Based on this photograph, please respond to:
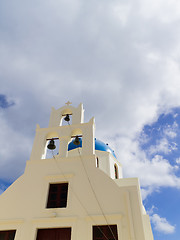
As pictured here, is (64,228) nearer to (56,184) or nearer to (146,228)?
(56,184)

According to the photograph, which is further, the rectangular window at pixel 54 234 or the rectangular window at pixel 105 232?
the rectangular window at pixel 54 234

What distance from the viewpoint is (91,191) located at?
29.2 feet

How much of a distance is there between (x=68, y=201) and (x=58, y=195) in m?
0.64

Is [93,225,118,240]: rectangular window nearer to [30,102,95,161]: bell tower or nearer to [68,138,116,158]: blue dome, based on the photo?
[30,102,95,161]: bell tower

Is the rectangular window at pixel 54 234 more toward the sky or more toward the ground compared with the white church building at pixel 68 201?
more toward the ground

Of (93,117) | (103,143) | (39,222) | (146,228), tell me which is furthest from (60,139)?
(103,143)

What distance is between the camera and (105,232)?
7.81 m

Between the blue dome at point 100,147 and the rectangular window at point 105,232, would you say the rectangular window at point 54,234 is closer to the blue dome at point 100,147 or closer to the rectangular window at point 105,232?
the rectangular window at point 105,232

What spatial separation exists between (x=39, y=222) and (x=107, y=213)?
2767 mm

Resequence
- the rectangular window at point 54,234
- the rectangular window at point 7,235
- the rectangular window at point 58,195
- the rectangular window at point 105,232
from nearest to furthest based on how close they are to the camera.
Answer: the rectangular window at point 105,232
the rectangular window at point 54,234
the rectangular window at point 7,235
the rectangular window at point 58,195

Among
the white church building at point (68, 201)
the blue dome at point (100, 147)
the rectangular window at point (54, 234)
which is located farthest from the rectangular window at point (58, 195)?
the blue dome at point (100, 147)

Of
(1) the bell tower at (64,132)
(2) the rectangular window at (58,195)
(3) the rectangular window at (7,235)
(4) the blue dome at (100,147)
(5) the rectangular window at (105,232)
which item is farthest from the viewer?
(4) the blue dome at (100,147)

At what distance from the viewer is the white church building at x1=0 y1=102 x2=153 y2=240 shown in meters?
7.88

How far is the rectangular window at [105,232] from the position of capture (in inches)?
302
